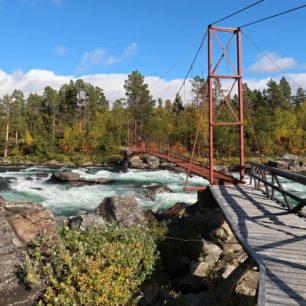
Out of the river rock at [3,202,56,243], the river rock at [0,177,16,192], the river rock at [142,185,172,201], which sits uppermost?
the river rock at [3,202,56,243]

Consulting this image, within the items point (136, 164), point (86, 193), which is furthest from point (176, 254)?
point (136, 164)

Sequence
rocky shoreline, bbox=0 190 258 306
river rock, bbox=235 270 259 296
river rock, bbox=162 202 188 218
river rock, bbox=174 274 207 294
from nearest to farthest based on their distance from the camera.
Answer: rocky shoreline, bbox=0 190 258 306, river rock, bbox=235 270 259 296, river rock, bbox=174 274 207 294, river rock, bbox=162 202 188 218

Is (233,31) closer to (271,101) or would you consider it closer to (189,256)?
(189,256)

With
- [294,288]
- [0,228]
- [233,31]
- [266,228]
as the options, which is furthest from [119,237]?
[233,31]

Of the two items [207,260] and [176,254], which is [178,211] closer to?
[207,260]

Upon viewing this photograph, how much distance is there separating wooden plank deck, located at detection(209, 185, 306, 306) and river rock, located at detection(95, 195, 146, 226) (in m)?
3.01

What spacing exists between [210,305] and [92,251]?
9.66 ft

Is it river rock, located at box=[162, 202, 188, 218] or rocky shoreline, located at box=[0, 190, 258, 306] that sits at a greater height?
rocky shoreline, located at box=[0, 190, 258, 306]

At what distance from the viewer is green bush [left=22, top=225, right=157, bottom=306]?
654 centimetres

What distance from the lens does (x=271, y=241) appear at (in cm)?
700

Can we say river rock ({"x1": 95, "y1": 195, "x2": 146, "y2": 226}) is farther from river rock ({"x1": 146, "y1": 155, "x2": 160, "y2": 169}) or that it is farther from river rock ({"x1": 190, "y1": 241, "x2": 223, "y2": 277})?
river rock ({"x1": 146, "y1": 155, "x2": 160, "y2": 169})

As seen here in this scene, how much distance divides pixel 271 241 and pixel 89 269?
3.84 metres

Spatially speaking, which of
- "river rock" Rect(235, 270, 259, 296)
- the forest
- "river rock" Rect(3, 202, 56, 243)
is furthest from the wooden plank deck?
the forest

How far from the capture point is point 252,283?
835cm
